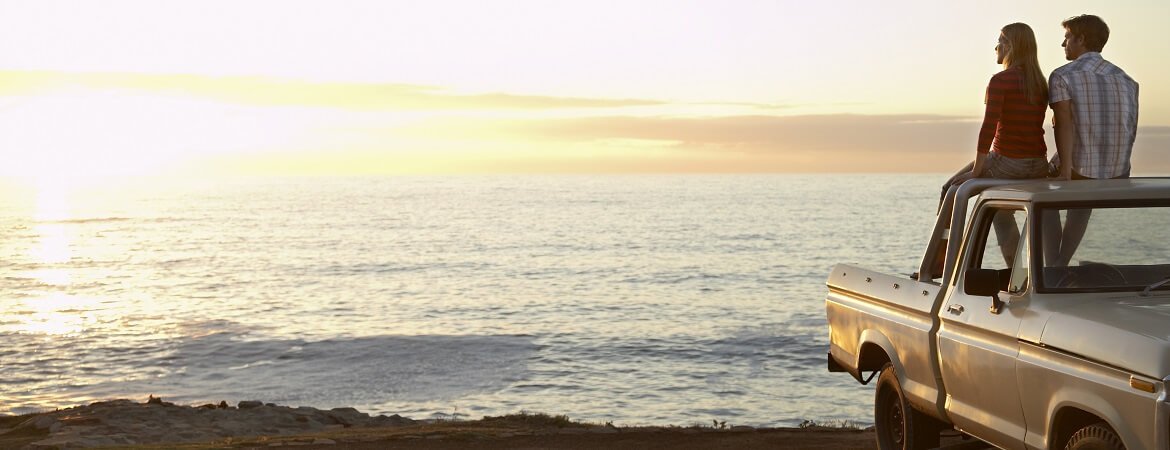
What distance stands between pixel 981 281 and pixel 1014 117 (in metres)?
1.98

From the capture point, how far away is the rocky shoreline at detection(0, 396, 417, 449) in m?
14.5

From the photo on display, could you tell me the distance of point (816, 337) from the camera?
36.0 m

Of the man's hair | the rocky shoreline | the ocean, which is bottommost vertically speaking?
the ocean

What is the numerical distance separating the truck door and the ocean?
54.7ft

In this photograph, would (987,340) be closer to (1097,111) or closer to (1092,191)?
(1092,191)

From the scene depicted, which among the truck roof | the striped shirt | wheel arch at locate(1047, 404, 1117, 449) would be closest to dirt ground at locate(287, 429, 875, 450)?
the striped shirt

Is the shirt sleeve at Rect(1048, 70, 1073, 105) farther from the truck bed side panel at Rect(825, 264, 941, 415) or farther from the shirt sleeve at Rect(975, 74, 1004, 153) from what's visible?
the truck bed side panel at Rect(825, 264, 941, 415)

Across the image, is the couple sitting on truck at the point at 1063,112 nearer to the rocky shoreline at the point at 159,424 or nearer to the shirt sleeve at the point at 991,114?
the shirt sleeve at the point at 991,114

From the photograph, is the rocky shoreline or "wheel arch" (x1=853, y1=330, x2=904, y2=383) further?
the rocky shoreline

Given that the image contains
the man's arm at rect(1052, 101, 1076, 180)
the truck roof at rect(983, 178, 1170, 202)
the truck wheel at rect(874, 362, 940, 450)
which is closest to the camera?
the truck roof at rect(983, 178, 1170, 202)

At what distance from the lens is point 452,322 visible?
135ft

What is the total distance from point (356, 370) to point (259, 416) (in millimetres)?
13261

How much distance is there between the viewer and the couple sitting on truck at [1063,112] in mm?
7348

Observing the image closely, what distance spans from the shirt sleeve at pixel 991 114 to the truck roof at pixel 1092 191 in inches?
41.1
